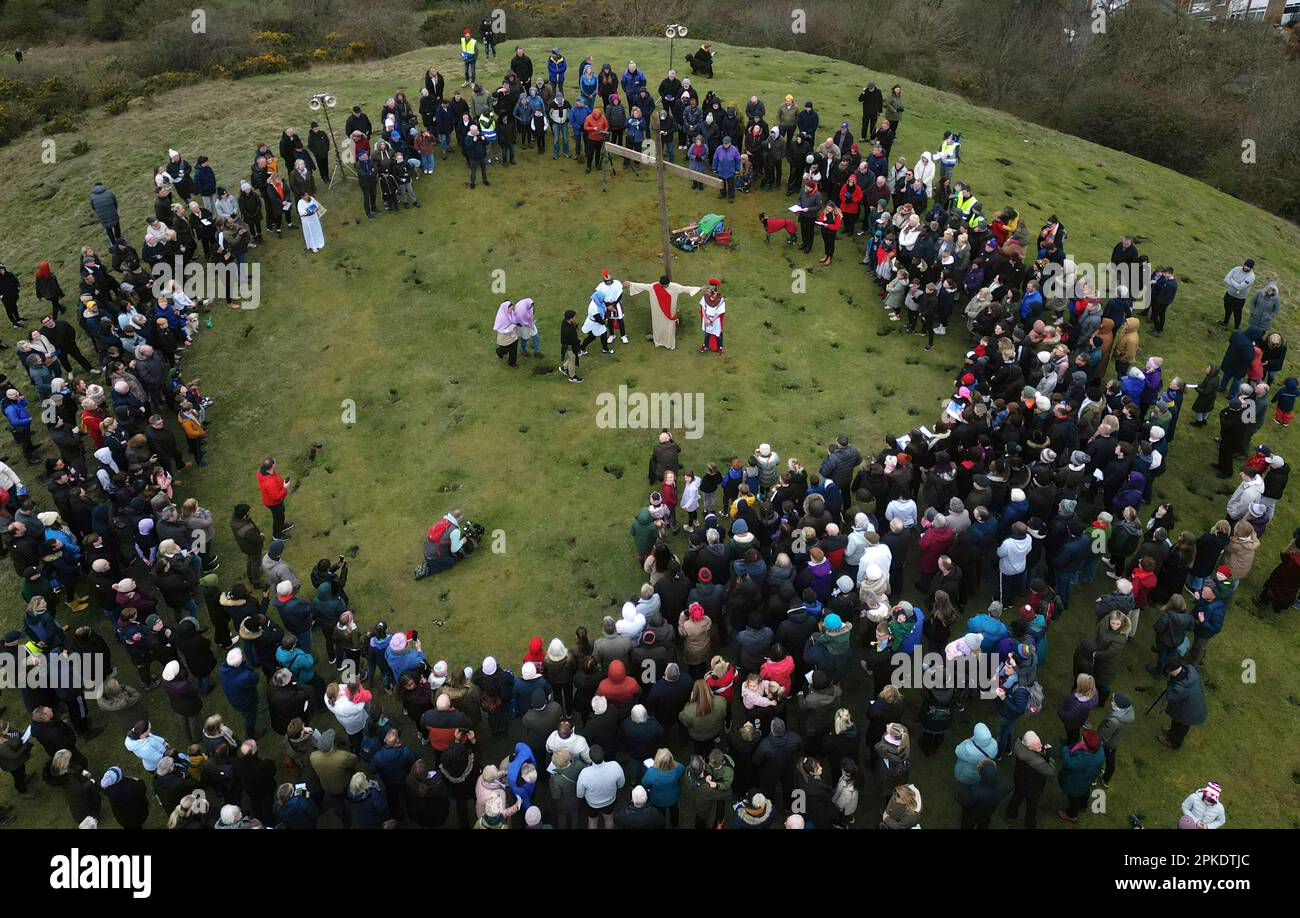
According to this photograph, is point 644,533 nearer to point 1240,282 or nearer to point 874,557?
point 874,557

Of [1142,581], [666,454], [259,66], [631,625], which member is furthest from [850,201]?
[259,66]

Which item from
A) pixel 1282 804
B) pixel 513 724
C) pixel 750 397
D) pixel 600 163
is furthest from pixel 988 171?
pixel 513 724

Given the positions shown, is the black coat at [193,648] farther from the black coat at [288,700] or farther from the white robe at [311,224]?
the white robe at [311,224]

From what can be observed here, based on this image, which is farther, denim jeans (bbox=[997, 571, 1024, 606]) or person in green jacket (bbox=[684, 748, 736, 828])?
denim jeans (bbox=[997, 571, 1024, 606])

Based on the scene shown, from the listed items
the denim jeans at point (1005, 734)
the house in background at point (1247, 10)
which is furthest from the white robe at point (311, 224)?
the house in background at point (1247, 10)

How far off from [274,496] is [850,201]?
53.8 ft

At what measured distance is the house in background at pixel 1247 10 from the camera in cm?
4525

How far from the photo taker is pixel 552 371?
72.1ft

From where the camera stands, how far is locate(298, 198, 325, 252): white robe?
24688 mm

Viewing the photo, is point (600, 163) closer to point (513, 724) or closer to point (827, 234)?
point (827, 234)

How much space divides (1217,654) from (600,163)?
21.0m

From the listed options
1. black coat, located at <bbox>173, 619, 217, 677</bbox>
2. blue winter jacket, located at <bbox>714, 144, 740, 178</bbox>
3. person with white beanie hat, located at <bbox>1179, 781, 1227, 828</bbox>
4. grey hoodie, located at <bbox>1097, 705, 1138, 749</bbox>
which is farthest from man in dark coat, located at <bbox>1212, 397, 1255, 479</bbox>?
black coat, located at <bbox>173, 619, 217, 677</bbox>

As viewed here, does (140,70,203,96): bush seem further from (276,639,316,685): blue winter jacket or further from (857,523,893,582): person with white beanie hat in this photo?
(857,523,893,582): person with white beanie hat

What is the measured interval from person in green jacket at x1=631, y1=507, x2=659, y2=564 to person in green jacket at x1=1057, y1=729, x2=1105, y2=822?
23.3 feet
